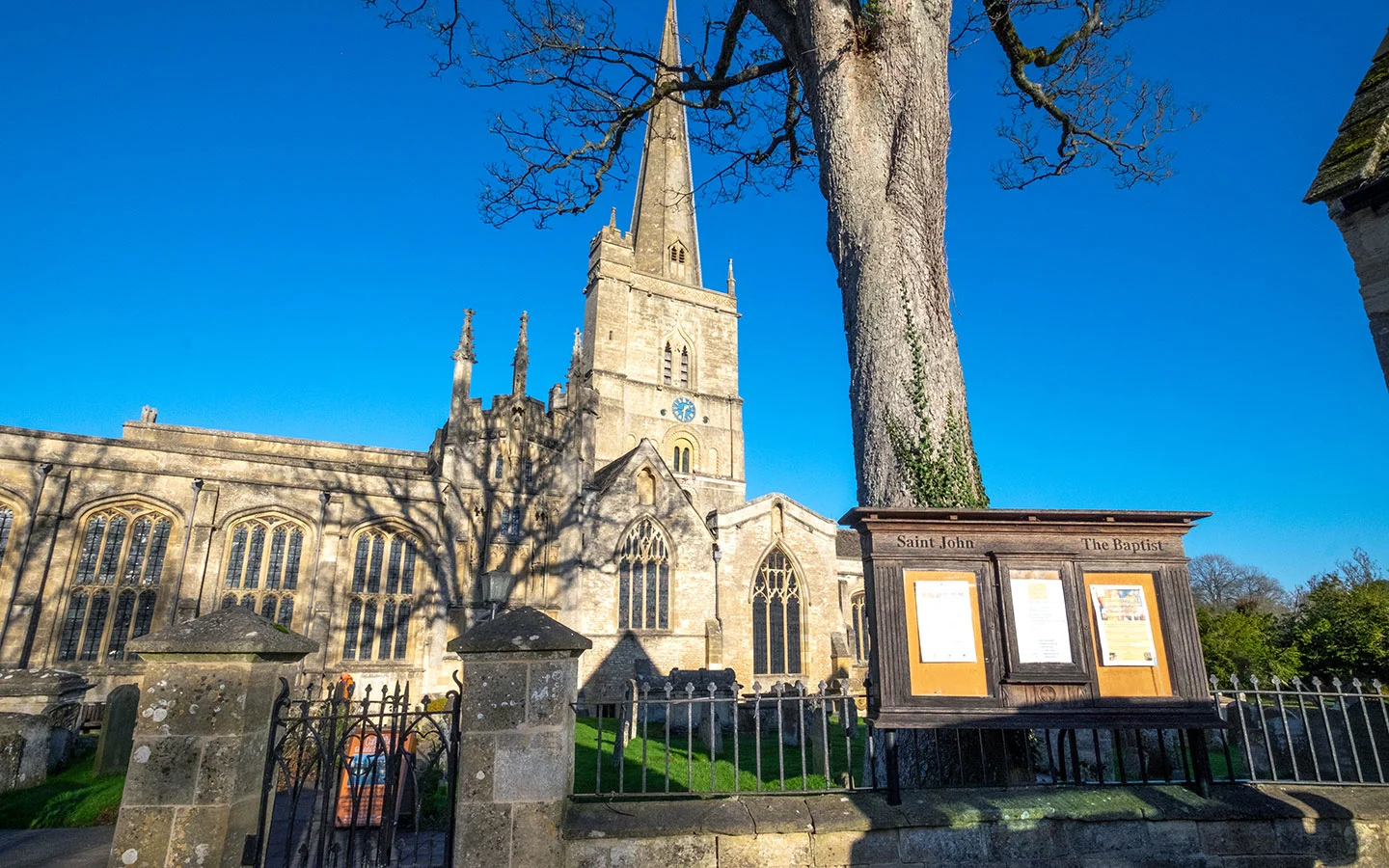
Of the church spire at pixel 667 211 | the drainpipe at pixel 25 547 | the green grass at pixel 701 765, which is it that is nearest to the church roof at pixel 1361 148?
the green grass at pixel 701 765

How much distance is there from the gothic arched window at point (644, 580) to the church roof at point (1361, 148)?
1897cm

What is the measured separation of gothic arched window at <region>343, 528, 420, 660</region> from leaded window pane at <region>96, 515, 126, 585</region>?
16.6 ft

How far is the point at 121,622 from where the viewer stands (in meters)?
16.7

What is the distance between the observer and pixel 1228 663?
47.2 ft

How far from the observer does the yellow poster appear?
4293 millimetres

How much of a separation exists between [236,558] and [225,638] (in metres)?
16.2

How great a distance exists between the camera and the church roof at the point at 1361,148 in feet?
15.8

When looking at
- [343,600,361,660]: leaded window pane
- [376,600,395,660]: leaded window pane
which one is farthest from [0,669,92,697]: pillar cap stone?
[376,600,395,660]: leaded window pane

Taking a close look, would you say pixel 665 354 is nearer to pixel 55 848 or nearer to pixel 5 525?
pixel 5 525

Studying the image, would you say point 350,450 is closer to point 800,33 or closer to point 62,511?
point 62,511

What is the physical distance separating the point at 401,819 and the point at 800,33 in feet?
30.0

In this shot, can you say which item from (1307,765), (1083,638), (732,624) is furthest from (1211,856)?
(732,624)

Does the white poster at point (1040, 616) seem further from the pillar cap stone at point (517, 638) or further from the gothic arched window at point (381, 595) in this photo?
the gothic arched window at point (381, 595)

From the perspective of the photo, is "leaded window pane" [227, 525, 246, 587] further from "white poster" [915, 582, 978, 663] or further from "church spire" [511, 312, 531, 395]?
"white poster" [915, 582, 978, 663]
